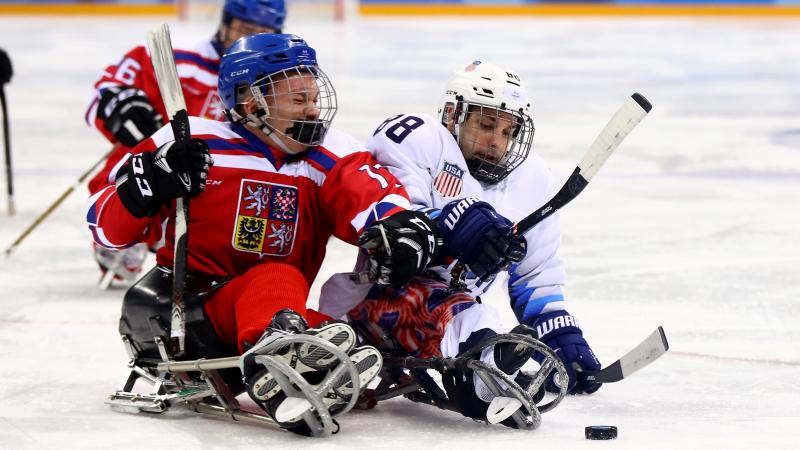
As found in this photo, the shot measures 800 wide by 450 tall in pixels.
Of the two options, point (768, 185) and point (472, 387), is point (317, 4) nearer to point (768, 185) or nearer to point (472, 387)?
point (768, 185)

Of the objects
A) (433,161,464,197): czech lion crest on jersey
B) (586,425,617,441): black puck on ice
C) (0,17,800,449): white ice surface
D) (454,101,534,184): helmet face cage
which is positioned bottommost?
(0,17,800,449): white ice surface

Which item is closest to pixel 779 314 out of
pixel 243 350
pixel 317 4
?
pixel 243 350

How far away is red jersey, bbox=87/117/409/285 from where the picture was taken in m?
2.91

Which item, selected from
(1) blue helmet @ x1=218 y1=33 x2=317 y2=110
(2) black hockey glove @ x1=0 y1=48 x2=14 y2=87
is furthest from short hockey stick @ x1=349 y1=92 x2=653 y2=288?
(2) black hockey glove @ x1=0 y1=48 x2=14 y2=87

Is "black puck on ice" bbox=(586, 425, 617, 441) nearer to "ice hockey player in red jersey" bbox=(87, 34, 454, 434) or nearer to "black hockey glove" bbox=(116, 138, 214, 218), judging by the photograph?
"ice hockey player in red jersey" bbox=(87, 34, 454, 434)

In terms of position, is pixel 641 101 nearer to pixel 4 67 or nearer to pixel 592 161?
pixel 592 161

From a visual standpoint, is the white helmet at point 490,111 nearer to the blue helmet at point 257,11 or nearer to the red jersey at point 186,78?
the blue helmet at point 257,11

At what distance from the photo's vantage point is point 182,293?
2885 mm

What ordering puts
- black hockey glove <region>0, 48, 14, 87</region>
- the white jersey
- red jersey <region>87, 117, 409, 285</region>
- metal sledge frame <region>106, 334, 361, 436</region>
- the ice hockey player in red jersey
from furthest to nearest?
black hockey glove <region>0, 48, 14, 87</region> → the white jersey → red jersey <region>87, 117, 409, 285</region> → the ice hockey player in red jersey → metal sledge frame <region>106, 334, 361, 436</region>

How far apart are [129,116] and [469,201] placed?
196 cm

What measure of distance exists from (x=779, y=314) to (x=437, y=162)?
1353 mm

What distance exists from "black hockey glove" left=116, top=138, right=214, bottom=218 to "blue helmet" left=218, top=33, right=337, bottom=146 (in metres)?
0.19

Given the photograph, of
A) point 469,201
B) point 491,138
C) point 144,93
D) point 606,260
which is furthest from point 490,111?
point 144,93

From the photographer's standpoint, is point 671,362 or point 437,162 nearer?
point 437,162
